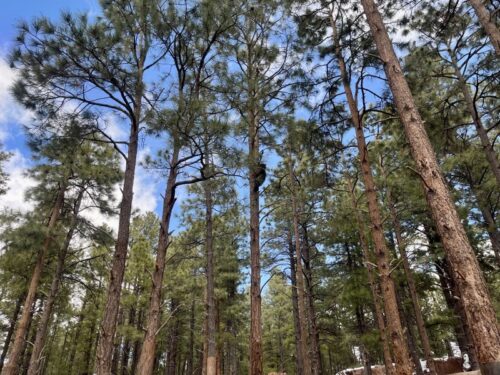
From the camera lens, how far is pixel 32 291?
30.1ft

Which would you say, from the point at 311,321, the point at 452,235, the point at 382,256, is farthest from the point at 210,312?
the point at 452,235

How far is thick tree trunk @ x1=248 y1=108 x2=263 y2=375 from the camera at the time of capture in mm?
6410

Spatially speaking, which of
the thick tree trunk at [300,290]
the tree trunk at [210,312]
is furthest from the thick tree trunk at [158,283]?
the thick tree trunk at [300,290]

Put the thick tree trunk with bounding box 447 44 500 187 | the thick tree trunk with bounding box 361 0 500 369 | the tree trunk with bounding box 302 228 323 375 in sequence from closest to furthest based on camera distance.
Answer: the thick tree trunk with bounding box 361 0 500 369
the thick tree trunk with bounding box 447 44 500 187
the tree trunk with bounding box 302 228 323 375

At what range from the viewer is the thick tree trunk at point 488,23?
614cm

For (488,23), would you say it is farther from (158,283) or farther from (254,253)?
(158,283)

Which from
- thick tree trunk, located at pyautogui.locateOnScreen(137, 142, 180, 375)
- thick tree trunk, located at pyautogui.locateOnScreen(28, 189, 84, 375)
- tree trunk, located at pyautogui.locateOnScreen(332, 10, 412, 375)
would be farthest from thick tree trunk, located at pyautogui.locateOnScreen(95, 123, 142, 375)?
thick tree trunk, located at pyautogui.locateOnScreen(28, 189, 84, 375)

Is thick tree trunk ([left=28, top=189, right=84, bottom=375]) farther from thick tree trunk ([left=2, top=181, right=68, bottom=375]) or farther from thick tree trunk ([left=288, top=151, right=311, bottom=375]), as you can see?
thick tree trunk ([left=288, top=151, right=311, bottom=375])

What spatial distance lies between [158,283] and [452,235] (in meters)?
4.82

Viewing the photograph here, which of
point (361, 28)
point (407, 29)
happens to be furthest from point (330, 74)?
point (407, 29)

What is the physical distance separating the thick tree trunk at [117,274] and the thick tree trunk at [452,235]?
5056 millimetres

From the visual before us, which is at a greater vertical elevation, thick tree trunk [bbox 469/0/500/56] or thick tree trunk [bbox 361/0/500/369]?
thick tree trunk [bbox 469/0/500/56]

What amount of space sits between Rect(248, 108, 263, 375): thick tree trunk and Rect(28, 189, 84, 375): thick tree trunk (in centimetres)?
608

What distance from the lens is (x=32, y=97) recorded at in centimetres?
624
